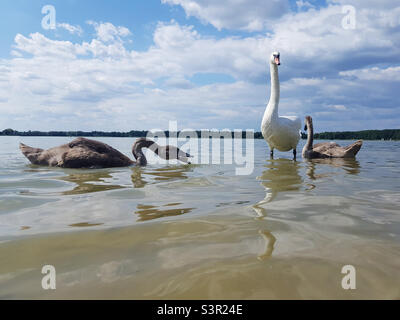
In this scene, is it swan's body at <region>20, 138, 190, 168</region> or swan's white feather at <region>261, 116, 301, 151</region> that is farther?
swan's white feather at <region>261, 116, 301, 151</region>

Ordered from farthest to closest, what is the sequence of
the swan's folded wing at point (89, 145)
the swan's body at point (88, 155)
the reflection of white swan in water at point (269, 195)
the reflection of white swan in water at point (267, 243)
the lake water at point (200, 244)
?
the swan's folded wing at point (89, 145)
the swan's body at point (88, 155)
the reflection of white swan in water at point (269, 195)
the reflection of white swan in water at point (267, 243)
the lake water at point (200, 244)

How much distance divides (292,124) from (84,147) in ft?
24.4

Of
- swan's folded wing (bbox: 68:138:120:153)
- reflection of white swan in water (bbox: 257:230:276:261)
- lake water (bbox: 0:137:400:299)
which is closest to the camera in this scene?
lake water (bbox: 0:137:400:299)

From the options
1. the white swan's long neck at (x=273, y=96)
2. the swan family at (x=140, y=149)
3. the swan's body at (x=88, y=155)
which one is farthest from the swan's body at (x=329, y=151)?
the swan's body at (x=88, y=155)

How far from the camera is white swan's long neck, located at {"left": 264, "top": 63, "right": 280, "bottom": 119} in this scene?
1005 cm

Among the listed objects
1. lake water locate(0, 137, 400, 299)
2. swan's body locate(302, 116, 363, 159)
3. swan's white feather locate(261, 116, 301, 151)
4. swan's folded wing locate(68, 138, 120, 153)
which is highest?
swan's white feather locate(261, 116, 301, 151)

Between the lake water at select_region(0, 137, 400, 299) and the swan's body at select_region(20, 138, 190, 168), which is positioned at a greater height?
the swan's body at select_region(20, 138, 190, 168)

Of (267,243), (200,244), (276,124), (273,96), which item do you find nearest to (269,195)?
(267,243)

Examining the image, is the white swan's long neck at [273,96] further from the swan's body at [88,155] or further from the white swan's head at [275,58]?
the swan's body at [88,155]

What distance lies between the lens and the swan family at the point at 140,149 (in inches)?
321

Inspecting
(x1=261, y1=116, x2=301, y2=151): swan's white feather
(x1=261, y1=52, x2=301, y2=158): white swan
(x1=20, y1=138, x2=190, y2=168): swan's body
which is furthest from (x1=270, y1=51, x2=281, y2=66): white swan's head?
(x1=20, y1=138, x2=190, y2=168): swan's body

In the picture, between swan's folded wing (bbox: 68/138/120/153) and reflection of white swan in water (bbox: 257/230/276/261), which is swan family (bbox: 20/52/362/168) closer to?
swan's folded wing (bbox: 68/138/120/153)

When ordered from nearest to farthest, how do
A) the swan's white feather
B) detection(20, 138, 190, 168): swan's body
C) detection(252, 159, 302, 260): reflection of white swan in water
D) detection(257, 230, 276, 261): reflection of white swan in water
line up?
detection(257, 230, 276, 261): reflection of white swan in water, detection(252, 159, 302, 260): reflection of white swan in water, detection(20, 138, 190, 168): swan's body, the swan's white feather

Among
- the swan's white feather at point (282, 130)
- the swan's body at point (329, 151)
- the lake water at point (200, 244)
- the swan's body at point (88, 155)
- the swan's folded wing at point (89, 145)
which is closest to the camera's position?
the lake water at point (200, 244)
